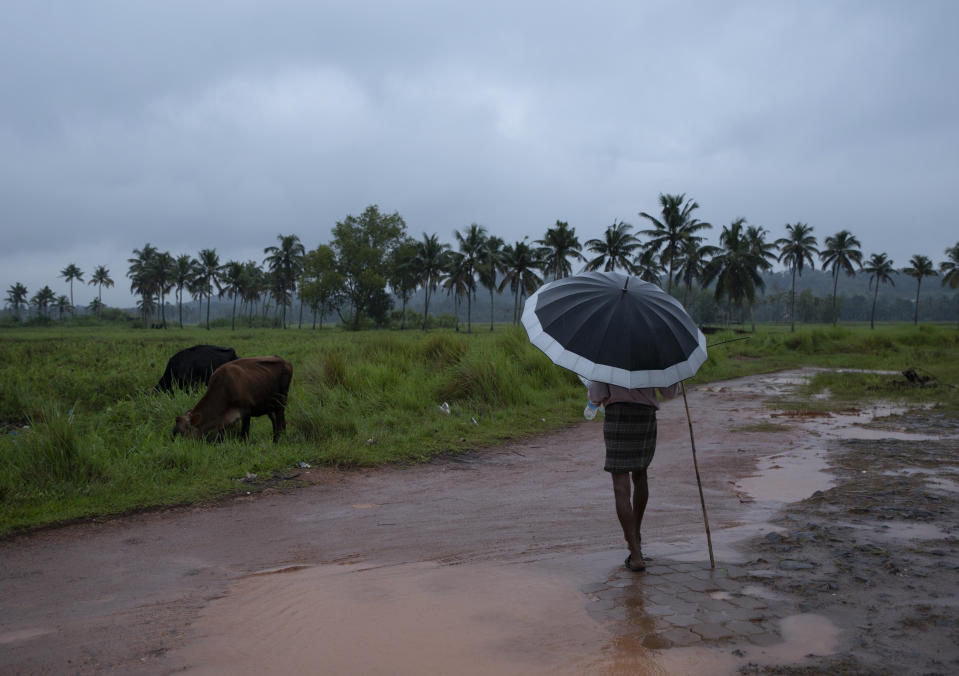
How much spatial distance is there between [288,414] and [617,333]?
7.26 metres

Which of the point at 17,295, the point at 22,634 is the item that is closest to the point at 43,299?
the point at 17,295

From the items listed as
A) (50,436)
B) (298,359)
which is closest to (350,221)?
(298,359)

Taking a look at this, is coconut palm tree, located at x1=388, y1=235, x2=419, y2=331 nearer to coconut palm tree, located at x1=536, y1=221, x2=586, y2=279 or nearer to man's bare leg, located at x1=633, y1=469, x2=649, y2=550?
coconut palm tree, located at x1=536, y1=221, x2=586, y2=279

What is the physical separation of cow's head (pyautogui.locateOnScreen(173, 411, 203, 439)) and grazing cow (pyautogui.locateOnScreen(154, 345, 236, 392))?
2.93 metres

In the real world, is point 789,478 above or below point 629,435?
below

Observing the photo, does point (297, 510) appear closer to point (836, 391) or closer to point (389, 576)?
point (389, 576)

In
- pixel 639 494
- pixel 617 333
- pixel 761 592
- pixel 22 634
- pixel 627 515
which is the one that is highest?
pixel 617 333

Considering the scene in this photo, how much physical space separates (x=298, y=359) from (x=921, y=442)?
50.8 ft

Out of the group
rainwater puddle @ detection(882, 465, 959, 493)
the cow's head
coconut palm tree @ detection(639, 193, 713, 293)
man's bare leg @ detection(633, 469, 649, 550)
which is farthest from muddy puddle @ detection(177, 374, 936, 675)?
coconut palm tree @ detection(639, 193, 713, 293)

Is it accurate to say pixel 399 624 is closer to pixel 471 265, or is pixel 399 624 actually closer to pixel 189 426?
pixel 189 426

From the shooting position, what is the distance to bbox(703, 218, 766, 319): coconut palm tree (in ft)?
189

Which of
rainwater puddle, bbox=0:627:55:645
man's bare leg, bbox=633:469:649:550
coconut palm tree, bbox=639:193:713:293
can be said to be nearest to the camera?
rainwater puddle, bbox=0:627:55:645

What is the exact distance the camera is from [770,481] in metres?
7.25

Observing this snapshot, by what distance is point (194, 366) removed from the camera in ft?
38.1
